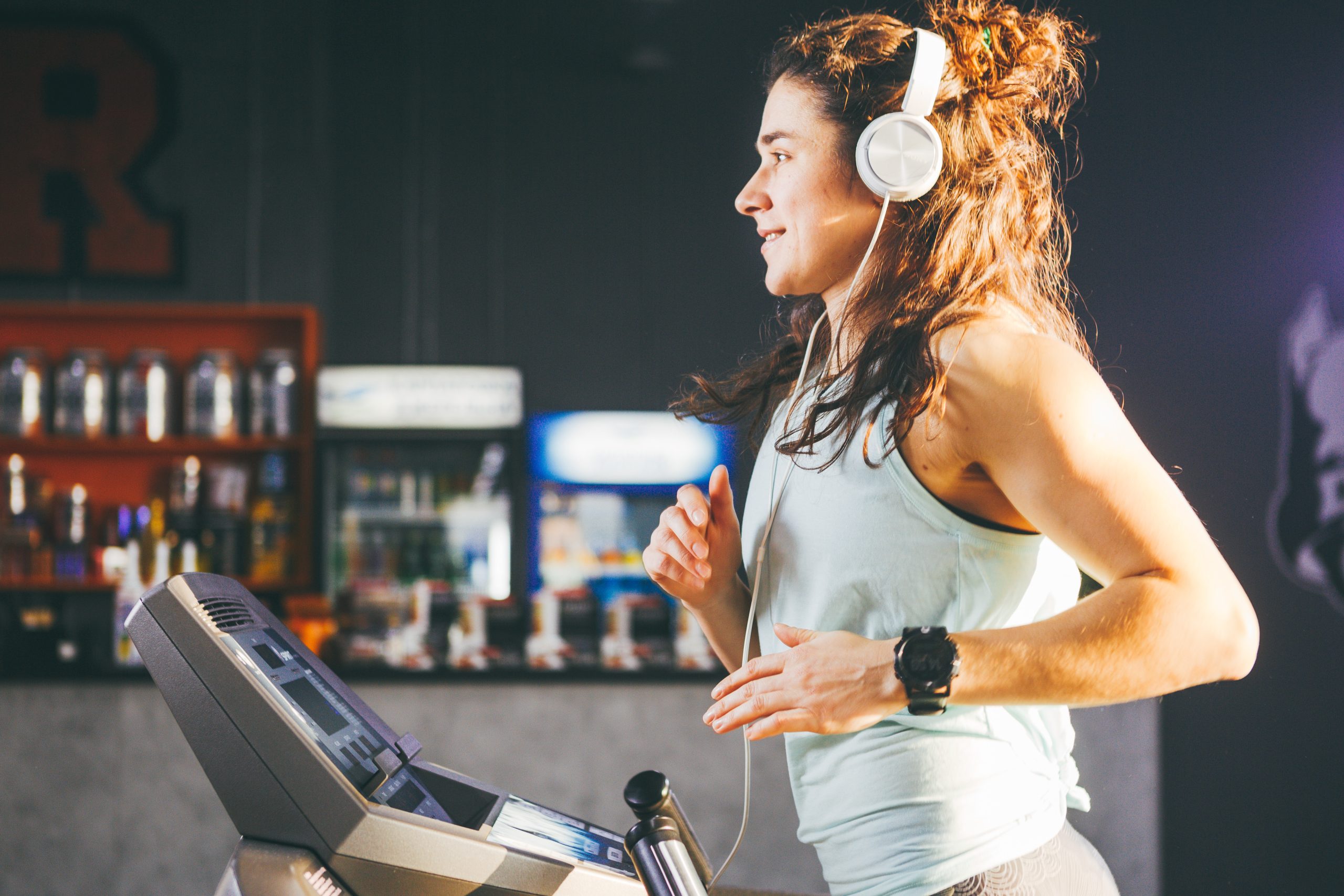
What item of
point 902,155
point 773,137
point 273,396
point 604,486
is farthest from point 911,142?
point 273,396

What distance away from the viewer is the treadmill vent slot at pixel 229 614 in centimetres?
88

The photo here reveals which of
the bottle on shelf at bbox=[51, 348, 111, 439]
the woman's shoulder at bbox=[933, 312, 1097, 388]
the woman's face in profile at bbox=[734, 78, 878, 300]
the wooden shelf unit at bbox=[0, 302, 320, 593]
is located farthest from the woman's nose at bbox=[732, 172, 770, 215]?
the bottle on shelf at bbox=[51, 348, 111, 439]

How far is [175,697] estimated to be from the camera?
847 millimetres

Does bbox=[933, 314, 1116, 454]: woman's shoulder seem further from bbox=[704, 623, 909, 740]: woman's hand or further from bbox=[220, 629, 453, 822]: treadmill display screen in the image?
bbox=[220, 629, 453, 822]: treadmill display screen

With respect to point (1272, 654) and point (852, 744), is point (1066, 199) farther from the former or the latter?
point (852, 744)

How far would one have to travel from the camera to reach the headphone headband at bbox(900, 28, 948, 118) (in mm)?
856

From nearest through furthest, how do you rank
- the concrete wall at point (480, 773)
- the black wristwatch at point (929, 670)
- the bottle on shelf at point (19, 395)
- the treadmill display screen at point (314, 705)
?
the black wristwatch at point (929, 670)
the treadmill display screen at point (314, 705)
the concrete wall at point (480, 773)
the bottle on shelf at point (19, 395)

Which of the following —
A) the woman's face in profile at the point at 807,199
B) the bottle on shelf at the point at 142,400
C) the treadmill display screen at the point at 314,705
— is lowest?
the bottle on shelf at the point at 142,400

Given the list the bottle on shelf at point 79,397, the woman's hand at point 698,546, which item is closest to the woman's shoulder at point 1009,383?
the woman's hand at point 698,546

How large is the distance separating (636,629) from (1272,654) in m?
2.08

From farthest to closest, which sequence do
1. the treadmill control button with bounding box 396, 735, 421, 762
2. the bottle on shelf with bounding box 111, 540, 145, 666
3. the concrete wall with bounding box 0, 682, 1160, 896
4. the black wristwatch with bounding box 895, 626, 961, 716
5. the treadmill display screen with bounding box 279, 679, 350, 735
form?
1. the bottle on shelf with bounding box 111, 540, 145, 666
2. the concrete wall with bounding box 0, 682, 1160, 896
3. the treadmill control button with bounding box 396, 735, 421, 762
4. the treadmill display screen with bounding box 279, 679, 350, 735
5. the black wristwatch with bounding box 895, 626, 961, 716

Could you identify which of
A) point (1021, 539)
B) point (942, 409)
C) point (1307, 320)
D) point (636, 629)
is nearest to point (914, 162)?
point (942, 409)

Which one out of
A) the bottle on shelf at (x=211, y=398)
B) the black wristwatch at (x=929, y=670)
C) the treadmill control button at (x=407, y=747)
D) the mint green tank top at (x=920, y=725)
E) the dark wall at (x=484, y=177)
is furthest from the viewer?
the dark wall at (x=484, y=177)

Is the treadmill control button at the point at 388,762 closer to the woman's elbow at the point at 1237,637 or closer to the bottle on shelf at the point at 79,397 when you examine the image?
the woman's elbow at the point at 1237,637
